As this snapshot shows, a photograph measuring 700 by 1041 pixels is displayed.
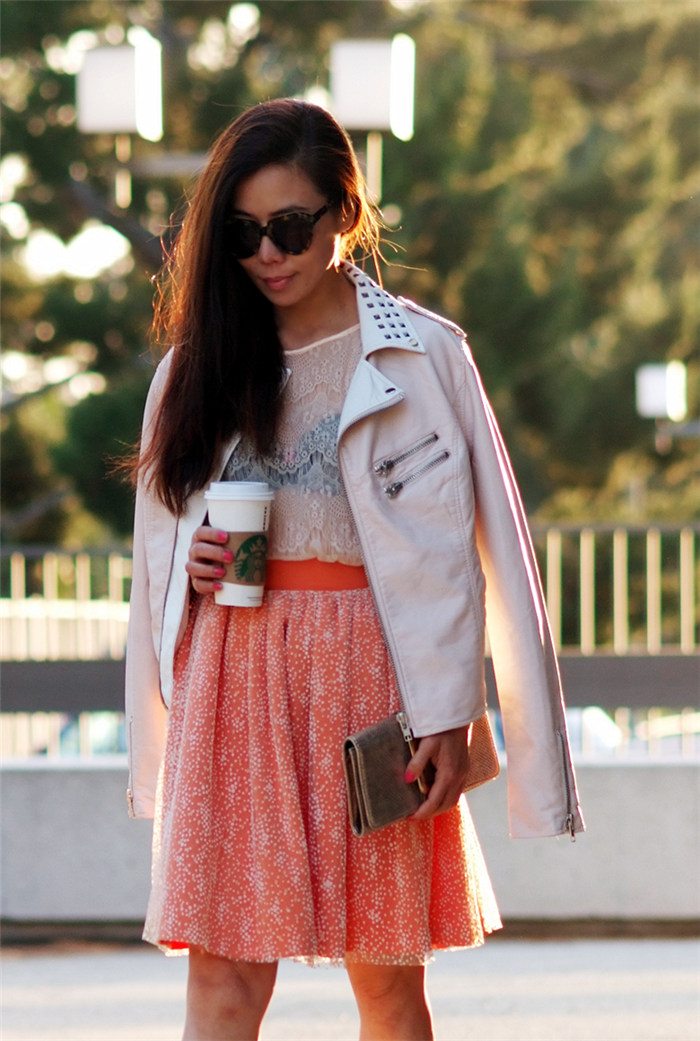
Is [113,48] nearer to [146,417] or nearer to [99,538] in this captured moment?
[146,417]

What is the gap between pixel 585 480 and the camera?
26234mm

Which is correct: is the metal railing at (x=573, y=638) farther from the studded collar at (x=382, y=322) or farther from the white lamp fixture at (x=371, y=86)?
the studded collar at (x=382, y=322)

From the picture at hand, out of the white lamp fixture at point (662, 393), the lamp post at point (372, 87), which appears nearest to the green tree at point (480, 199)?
the white lamp fixture at point (662, 393)

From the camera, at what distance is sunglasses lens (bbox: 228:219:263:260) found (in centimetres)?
283

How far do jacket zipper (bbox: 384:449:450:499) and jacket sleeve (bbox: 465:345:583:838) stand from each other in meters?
0.08

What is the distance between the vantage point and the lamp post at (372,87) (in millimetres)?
8234

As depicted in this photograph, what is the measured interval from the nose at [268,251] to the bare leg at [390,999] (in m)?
1.17

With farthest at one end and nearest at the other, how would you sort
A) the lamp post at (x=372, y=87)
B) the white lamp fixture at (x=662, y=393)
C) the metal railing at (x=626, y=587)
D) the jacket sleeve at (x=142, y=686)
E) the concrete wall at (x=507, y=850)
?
the white lamp fixture at (x=662, y=393)
the lamp post at (x=372, y=87)
the metal railing at (x=626, y=587)
the concrete wall at (x=507, y=850)
the jacket sleeve at (x=142, y=686)

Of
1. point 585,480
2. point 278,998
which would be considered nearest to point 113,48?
point 278,998

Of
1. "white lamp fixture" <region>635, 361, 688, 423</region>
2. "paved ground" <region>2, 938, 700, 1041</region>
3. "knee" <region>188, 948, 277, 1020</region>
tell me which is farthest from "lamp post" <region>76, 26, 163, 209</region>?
"white lamp fixture" <region>635, 361, 688, 423</region>

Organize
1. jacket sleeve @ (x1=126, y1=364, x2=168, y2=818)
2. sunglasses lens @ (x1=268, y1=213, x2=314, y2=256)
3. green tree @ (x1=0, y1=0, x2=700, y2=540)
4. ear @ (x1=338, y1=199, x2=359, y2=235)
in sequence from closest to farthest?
sunglasses lens @ (x1=268, y1=213, x2=314, y2=256) → ear @ (x1=338, y1=199, x2=359, y2=235) → jacket sleeve @ (x1=126, y1=364, x2=168, y2=818) → green tree @ (x1=0, y1=0, x2=700, y2=540)

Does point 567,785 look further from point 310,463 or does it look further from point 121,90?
point 121,90

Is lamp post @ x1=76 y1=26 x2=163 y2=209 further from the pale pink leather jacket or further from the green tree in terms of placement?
the green tree

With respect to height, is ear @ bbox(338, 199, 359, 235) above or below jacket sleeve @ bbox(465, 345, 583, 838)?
above
